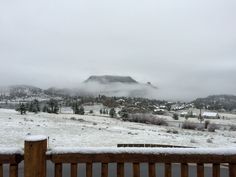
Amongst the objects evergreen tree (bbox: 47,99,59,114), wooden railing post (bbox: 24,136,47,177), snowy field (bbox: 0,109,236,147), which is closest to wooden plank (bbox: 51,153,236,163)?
wooden railing post (bbox: 24,136,47,177)

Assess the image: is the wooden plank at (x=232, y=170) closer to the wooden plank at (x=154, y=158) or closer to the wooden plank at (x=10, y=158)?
the wooden plank at (x=154, y=158)

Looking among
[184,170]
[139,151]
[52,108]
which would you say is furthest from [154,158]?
[52,108]

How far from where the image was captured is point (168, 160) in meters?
3.29

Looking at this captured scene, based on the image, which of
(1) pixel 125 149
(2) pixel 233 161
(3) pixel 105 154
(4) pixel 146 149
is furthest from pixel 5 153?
(2) pixel 233 161

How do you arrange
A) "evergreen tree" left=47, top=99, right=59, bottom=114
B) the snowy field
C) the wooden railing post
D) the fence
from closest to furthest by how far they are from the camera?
the wooden railing post, the fence, the snowy field, "evergreen tree" left=47, top=99, right=59, bottom=114

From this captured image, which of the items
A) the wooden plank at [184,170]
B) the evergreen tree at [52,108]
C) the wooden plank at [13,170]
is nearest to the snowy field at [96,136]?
the wooden plank at [13,170]

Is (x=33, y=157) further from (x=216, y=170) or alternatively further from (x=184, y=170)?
(x=216, y=170)

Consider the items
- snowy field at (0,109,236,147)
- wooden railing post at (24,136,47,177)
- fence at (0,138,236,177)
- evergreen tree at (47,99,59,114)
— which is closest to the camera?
wooden railing post at (24,136,47,177)

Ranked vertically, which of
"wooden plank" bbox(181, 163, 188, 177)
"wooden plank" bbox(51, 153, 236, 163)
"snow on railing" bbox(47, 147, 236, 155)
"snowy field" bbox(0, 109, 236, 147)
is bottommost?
"snowy field" bbox(0, 109, 236, 147)

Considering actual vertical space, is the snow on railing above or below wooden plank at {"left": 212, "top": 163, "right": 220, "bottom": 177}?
above

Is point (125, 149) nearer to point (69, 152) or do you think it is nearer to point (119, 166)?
point (119, 166)

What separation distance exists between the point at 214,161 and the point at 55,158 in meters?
1.65

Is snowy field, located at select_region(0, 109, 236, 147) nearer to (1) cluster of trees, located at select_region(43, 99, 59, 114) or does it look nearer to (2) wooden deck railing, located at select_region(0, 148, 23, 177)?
(2) wooden deck railing, located at select_region(0, 148, 23, 177)

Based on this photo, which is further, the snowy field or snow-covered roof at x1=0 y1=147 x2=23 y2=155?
the snowy field
